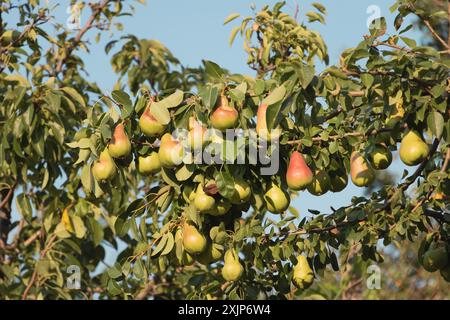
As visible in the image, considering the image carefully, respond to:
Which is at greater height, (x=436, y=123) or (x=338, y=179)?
(x=436, y=123)

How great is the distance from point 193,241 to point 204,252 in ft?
0.44

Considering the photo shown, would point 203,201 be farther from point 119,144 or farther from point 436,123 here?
point 436,123

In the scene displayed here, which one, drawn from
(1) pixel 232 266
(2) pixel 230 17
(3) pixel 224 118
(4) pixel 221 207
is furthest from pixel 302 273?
(2) pixel 230 17

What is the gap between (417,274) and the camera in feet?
21.7

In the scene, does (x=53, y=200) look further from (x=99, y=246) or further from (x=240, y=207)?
(x=240, y=207)

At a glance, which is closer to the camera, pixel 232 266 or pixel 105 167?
pixel 105 167

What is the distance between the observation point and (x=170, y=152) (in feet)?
7.77

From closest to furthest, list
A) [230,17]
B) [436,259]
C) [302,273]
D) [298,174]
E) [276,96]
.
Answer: [276,96] < [298,174] < [436,259] < [302,273] < [230,17]

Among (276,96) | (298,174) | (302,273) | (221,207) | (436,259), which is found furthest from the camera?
(302,273)

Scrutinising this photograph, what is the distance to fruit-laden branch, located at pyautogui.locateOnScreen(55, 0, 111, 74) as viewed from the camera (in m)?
4.47

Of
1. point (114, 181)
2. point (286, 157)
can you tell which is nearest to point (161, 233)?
point (114, 181)

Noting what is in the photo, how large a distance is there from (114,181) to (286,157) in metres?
0.55

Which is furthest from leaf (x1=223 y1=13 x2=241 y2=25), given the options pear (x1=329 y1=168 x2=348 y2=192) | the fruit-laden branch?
pear (x1=329 y1=168 x2=348 y2=192)

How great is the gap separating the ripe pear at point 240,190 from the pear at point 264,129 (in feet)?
0.49
